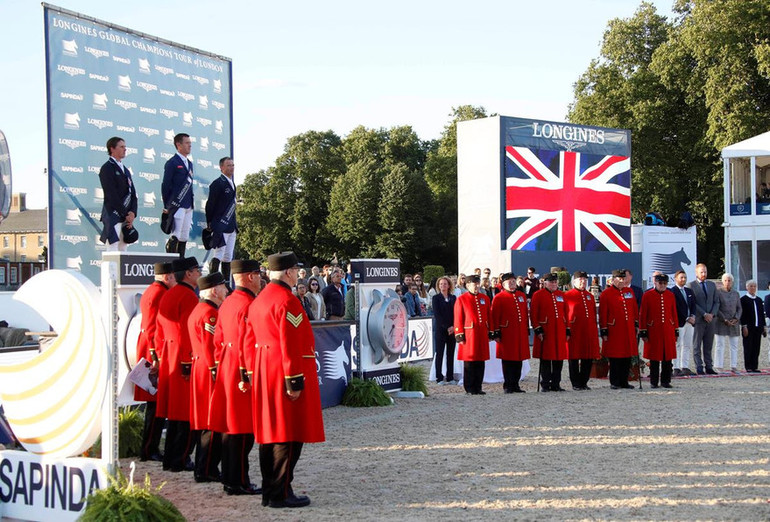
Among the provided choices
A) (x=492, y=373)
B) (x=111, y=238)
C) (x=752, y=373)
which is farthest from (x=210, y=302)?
(x=752, y=373)

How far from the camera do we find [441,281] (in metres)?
15.9

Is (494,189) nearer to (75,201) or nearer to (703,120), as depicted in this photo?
(75,201)

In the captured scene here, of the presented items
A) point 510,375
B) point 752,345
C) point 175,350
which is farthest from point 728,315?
point 175,350

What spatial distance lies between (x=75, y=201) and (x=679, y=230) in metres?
22.4

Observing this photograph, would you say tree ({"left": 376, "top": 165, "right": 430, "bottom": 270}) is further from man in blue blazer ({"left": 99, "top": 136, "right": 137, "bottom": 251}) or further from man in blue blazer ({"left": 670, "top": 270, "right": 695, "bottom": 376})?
man in blue blazer ({"left": 99, "top": 136, "right": 137, "bottom": 251})

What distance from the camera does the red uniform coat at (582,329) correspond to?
14961 millimetres

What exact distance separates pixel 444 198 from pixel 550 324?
1891 inches

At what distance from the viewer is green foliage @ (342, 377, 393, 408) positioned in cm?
1319

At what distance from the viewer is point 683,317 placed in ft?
53.4

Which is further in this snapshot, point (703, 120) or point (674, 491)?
point (703, 120)

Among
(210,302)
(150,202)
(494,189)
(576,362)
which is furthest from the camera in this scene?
(494,189)

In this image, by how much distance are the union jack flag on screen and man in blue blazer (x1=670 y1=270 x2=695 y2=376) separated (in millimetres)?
8584

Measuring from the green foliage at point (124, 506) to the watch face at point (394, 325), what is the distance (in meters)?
8.28

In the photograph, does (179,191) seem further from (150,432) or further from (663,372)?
(663,372)
